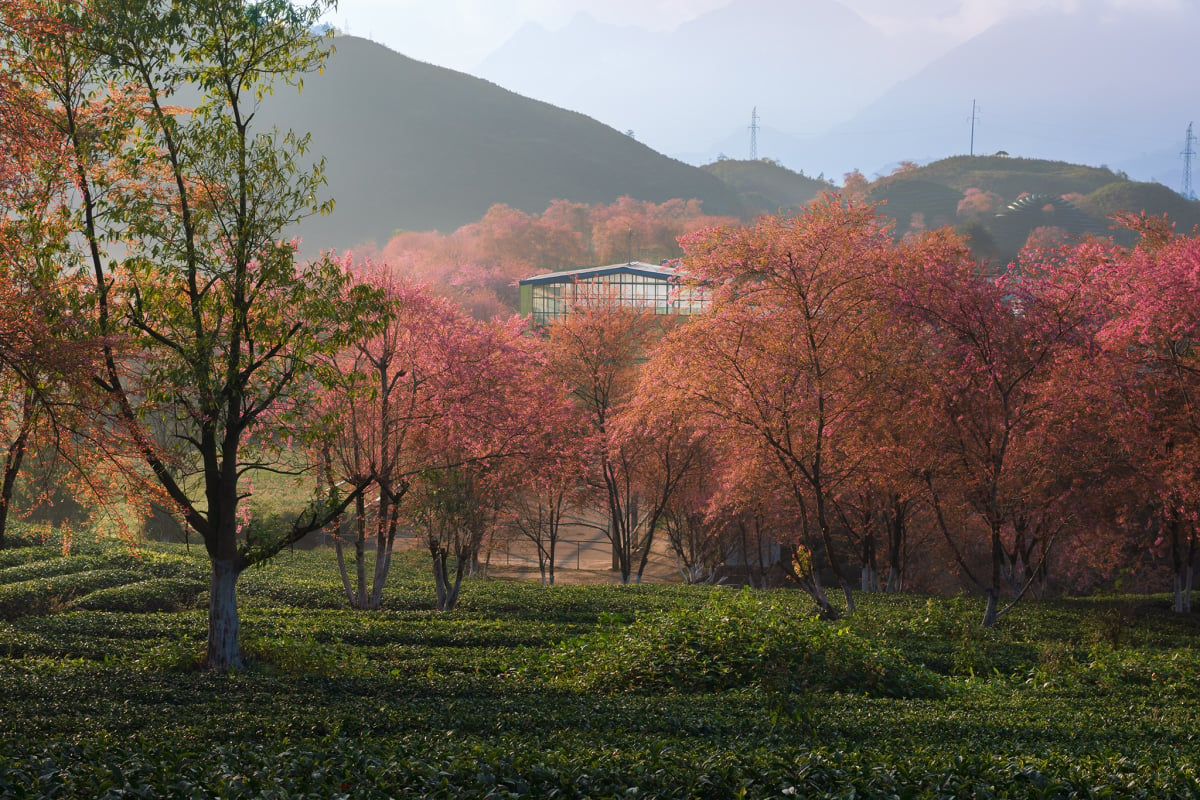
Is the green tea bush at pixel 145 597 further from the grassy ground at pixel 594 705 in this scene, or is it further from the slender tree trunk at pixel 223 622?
the slender tree trunk at pixel 223 622

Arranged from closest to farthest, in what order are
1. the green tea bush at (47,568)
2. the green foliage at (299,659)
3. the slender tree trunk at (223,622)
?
1. the slender tree trunk at (223,622)
2. the green foliage at (299,659)
3. the green tea bush at (47,568)

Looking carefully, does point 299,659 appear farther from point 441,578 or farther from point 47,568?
point 47,568

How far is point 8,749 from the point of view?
19.0ft

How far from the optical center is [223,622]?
32.0 ft

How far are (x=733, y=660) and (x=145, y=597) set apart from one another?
11.5 metres

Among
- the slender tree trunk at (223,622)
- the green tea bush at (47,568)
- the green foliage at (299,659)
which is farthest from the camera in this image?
the green tea bush at (47,568)

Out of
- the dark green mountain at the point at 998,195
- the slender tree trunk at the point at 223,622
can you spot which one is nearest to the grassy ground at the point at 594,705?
the slender tree trunk at the point at 223,622

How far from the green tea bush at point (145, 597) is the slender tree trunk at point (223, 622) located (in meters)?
7.01

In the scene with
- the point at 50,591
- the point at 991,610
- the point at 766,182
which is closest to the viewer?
the point at 991,610

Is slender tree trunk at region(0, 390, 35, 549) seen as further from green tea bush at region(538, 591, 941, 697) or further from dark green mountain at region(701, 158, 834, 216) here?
dark green mountain at region(701, 158, 834, 216)

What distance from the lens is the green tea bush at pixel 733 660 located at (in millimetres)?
9953

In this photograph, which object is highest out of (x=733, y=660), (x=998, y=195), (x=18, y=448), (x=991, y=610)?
(x=998, y=195)

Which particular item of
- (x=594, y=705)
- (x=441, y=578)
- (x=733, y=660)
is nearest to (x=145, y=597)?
(x=441, y=578)

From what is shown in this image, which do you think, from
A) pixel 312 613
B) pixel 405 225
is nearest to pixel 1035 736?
pixel 312 613
